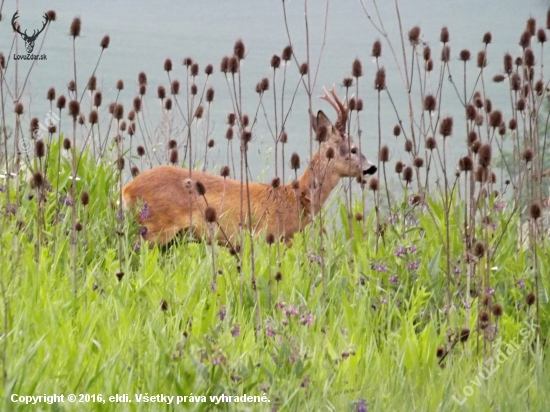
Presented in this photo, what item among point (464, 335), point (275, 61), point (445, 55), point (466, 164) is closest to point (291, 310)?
point (464, 335)

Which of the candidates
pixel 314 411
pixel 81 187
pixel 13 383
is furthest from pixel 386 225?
pixel 13 383

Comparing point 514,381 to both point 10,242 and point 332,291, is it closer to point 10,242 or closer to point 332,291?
point 332,291

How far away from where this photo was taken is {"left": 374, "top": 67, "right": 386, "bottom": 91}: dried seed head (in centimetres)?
417

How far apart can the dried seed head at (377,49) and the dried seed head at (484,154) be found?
1.31 metres

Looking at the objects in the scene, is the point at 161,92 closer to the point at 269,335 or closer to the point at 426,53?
the point at 426,53

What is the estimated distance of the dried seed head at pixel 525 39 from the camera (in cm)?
432

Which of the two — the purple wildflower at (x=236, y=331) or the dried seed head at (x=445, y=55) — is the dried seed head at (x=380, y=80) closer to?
the dried seed head at (x=445, y=55)

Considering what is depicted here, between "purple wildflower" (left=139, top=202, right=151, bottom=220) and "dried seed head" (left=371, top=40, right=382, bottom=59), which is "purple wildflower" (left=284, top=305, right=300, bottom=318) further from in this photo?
"purple wildflower" (left=139, top=202, right=151, bottom=220)

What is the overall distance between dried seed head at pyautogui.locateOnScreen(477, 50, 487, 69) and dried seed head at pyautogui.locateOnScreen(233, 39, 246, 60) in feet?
4.32

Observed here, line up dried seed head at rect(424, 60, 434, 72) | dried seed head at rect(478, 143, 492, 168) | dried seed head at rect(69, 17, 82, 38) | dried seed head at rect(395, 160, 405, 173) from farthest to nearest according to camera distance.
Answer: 1. dried seed head at rect(395, 160, 405, 173)
2. dried seed head at rect(424, 60, 434, 72)
3. dried seed head at rect(69, 17, 82, 38)
4. dried seed head at rect(478, 143, 492, 168)

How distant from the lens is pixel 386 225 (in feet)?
16.7

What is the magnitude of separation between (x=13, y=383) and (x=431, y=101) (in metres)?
2.24

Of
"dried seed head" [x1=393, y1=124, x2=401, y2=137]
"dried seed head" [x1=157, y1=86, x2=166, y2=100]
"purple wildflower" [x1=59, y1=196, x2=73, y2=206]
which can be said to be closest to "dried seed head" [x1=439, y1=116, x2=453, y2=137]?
"dried seed head" [x1=393, y1=124, x2=401, y2=137]

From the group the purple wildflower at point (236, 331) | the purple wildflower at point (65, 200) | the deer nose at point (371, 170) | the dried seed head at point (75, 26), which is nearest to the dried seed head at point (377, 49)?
the dried seed head at point (75, 26)
